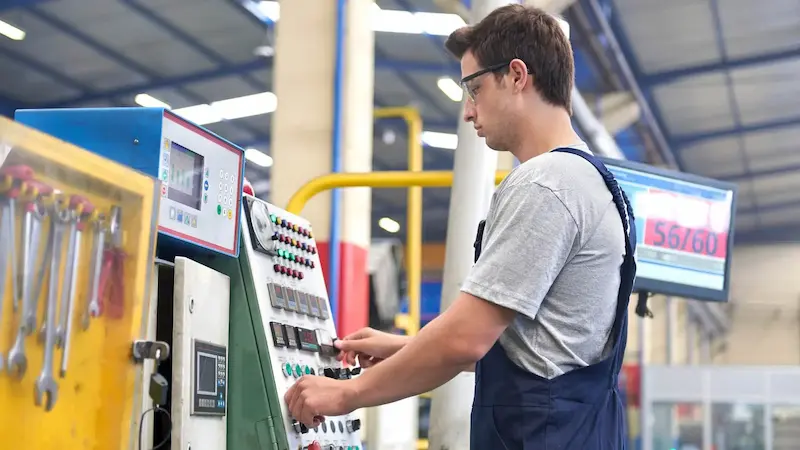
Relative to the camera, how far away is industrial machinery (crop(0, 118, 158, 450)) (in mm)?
1275

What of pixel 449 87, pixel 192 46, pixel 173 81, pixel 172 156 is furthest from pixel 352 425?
pixel 173 81

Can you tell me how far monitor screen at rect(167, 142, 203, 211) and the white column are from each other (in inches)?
37.3

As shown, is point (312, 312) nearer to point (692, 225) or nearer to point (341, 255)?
point (692, 225)

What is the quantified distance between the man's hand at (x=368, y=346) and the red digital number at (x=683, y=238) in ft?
5.41

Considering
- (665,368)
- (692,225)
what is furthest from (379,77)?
(692,225)

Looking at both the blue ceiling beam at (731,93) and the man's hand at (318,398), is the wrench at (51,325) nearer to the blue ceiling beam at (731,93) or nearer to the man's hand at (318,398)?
the man's hand at (318,398)

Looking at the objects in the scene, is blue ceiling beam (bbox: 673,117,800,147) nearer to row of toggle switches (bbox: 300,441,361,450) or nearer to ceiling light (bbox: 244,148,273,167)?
ceiling light (bbox: 244,148,273,167)

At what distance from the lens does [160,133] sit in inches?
65.1

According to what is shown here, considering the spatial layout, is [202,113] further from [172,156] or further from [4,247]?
[4,247]

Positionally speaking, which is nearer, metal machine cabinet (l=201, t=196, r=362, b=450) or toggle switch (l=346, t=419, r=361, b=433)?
metal machine cabinet (l=201, t=196, r=362, b=450)

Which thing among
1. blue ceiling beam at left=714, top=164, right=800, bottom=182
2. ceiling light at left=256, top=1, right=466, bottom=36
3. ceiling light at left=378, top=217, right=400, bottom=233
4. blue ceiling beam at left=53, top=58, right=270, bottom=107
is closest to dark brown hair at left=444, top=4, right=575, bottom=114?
ceiling light at left=256, top=1, right=466, bottom=36

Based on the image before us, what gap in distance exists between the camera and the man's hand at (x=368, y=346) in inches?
79.8

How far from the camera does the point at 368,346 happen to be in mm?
2053

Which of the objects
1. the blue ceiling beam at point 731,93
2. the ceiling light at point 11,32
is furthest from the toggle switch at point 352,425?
the ceiling light at point 11,32
